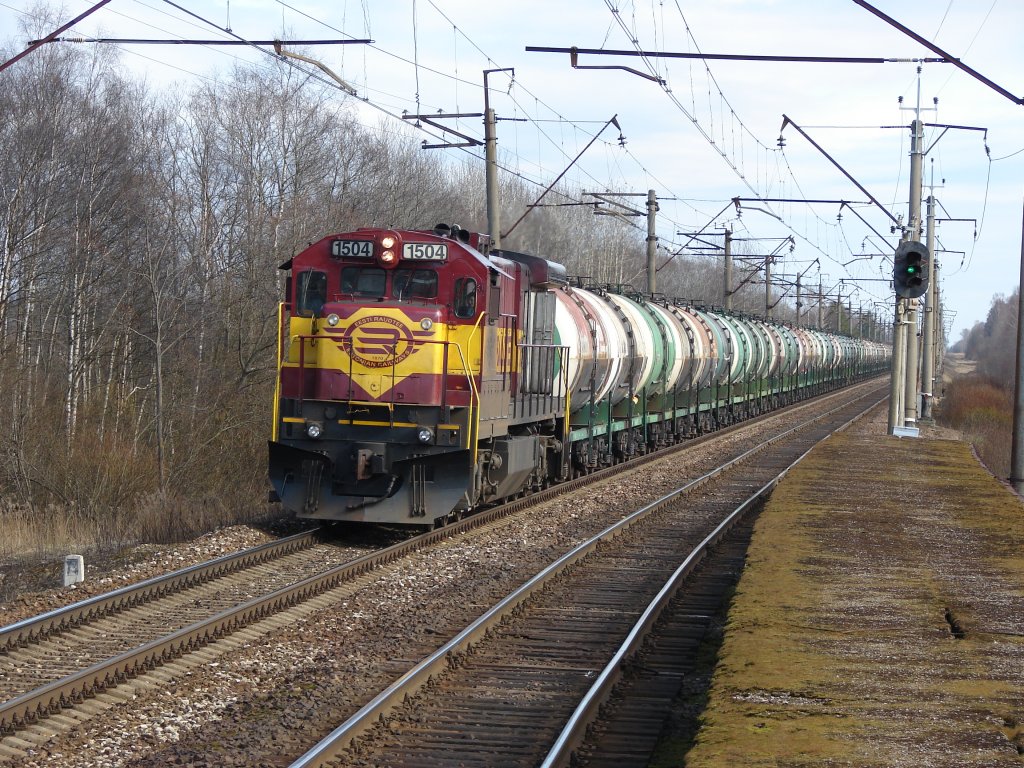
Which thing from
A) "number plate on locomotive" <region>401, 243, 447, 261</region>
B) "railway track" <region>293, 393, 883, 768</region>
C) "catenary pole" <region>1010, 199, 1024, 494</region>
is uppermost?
"number plate on locomotive" <region>401, 243, 447, 261</region>

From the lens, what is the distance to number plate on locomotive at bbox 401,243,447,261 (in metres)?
13.1

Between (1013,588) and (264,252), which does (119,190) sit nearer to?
(264,252)

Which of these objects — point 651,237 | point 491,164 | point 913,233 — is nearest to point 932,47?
point 491,164

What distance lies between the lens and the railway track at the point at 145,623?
7.17 m

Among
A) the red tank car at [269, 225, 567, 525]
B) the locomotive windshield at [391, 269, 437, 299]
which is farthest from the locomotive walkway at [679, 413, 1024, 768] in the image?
the locomotive windshield at [391, 269, 437, 299]

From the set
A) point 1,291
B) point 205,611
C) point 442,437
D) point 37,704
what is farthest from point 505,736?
point 1,291

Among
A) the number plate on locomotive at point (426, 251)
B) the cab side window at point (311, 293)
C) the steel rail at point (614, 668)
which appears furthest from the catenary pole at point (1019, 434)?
the cab side window at point (311, 293)

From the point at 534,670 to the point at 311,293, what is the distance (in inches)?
→ 261

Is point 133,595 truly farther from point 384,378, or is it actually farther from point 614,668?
point 614,668

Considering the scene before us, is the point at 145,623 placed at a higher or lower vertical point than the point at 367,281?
lower

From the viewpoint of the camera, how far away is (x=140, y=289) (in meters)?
30.2

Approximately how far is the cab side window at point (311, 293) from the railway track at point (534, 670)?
4042mm

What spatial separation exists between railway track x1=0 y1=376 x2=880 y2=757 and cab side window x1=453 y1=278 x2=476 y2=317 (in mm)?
2686

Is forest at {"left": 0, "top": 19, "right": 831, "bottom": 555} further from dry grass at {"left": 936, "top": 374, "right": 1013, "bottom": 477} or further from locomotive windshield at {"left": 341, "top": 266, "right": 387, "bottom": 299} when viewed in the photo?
dry grass at {"left": 936, "top": 374, "right": 1013, "bottom": 477}
